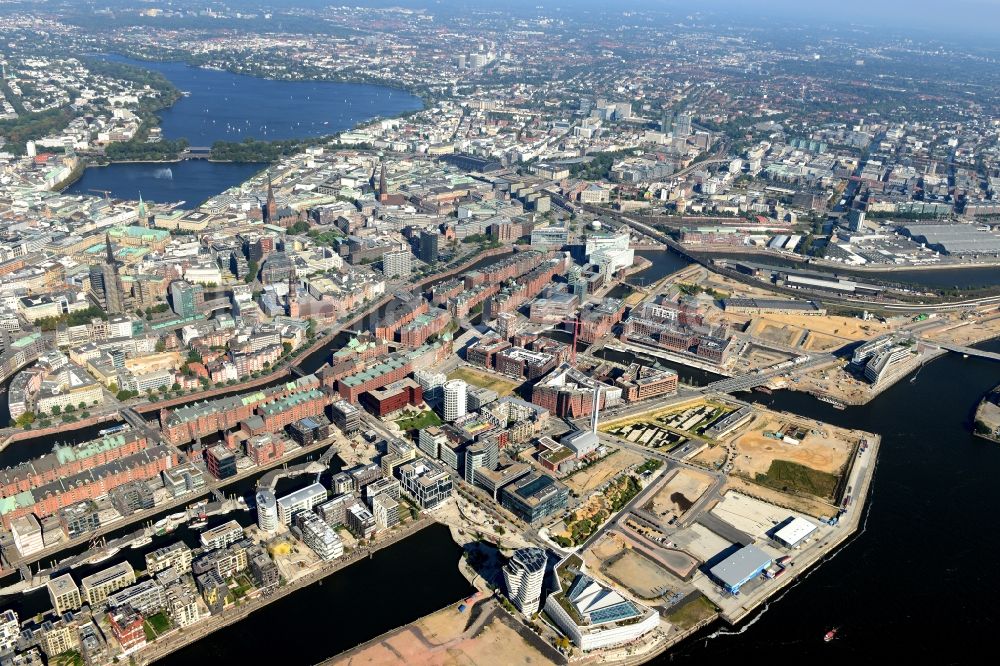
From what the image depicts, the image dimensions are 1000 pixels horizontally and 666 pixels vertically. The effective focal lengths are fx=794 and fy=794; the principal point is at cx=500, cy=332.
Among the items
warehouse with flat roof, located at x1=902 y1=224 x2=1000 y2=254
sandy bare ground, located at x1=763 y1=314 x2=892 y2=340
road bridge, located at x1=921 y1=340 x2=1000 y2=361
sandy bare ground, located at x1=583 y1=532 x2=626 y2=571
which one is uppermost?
warehouse with flat roof, located at x1=902 y1=224 x2=1000 y2=254

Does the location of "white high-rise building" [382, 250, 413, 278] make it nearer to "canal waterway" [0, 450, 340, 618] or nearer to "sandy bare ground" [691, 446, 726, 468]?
"canal waterway" [0, 450, 340, 618]

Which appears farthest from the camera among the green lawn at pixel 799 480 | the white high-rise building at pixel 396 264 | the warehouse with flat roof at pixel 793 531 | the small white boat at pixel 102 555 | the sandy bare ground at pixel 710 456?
the white high-rise building at pixel 396 264

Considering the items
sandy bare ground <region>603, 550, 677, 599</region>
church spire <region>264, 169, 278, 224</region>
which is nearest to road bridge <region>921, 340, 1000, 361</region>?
sandy bare ground <region>603, 550, 677, 599</region>

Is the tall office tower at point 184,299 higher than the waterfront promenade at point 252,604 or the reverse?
higher

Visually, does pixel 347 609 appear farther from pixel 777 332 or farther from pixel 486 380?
pixel 777 332

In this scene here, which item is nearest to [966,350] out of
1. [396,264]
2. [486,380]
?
[486,380]

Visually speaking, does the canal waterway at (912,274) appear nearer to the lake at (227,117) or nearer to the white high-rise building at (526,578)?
the white high-rise building at (526,578)

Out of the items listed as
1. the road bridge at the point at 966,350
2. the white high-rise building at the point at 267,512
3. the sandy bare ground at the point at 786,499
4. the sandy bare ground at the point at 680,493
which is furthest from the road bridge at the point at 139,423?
the road bridge at the point at 966,350
